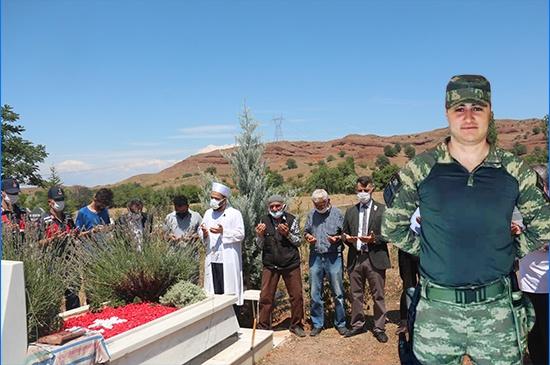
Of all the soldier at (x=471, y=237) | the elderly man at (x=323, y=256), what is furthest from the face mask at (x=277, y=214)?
the soldier at (x=471, y=237)

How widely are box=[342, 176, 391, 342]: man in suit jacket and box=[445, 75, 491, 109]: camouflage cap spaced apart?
318cm

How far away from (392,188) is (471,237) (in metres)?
0.55

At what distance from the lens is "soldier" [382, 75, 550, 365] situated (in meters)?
2.59

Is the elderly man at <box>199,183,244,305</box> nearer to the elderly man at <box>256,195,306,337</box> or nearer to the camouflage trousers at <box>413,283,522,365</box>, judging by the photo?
the elderly man at <box>256,195,306,337</box>

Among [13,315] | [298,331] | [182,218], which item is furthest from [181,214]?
[13,315]

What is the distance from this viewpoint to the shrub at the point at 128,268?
15.9 ft

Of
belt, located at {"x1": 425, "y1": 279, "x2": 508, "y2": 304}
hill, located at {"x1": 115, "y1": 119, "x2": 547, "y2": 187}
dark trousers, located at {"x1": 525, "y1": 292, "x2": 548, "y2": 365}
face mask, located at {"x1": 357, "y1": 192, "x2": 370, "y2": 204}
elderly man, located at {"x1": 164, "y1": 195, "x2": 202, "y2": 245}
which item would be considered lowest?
dark trousers, located at {"x1": 525, "y1": 292, "x2": 548, "y2": 365}

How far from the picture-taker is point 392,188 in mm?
2975

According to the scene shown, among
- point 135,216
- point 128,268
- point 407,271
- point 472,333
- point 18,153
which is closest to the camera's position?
point 472,333

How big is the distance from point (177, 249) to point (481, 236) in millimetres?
3526

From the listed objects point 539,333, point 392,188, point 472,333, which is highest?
point 392,188

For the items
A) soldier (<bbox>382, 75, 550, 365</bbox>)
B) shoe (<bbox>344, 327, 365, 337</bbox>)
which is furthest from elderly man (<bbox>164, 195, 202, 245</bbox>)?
soldier (<bbox>382, 75, 550, 365</bbox>)

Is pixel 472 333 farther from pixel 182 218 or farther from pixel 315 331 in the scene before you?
pixel 182 218

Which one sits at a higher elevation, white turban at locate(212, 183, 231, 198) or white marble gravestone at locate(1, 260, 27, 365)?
white turban at locate(212, 183, 231, 198)
